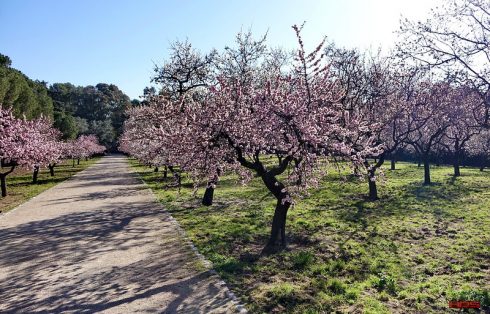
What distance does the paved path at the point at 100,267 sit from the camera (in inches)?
270

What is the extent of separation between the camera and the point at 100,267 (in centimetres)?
893

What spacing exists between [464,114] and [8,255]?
958 inches

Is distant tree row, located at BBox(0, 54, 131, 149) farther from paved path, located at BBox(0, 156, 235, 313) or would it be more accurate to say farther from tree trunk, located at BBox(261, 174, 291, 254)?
tree trunk, located at BBox(261, 174, 291, 254)

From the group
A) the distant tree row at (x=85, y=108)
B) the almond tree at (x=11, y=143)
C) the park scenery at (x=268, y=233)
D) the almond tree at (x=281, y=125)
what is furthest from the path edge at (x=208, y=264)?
the distant tree row at (x=85, y=108)

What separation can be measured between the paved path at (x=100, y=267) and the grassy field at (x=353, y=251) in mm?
831

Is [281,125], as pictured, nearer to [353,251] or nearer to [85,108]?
[353,251]

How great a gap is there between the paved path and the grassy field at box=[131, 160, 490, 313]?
0.83 meters

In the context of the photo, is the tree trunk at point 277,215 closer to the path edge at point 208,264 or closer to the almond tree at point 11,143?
the path edge at point 208,264

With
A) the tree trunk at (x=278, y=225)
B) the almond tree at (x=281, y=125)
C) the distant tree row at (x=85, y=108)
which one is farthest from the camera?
the distant tree row at (x=85, y=108)

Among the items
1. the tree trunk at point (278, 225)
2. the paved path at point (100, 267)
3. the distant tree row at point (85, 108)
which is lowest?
the paved path at point (100, 267)

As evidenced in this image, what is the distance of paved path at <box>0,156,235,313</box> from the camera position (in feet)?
22.5

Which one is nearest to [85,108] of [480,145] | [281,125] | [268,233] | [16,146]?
[16,146]

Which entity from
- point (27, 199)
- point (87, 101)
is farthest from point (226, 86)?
point (87, 101)

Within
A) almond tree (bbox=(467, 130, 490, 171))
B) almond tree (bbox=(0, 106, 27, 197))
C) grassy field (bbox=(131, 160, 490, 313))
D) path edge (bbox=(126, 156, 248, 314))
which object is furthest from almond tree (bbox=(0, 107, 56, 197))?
almond tree (bbox=(467, 130, 490, 171))
